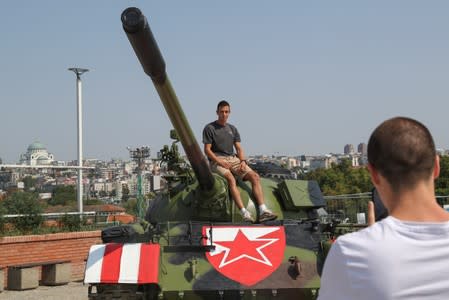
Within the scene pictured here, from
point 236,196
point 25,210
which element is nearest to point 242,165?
point 236,196

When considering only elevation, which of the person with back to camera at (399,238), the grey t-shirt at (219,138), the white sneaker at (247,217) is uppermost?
the grey t-shirt at (219,138)

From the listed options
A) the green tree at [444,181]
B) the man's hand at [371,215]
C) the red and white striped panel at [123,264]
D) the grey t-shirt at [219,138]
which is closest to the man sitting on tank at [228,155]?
the grey t-shirt at [219,138]

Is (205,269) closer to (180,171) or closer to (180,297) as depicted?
(180,297)

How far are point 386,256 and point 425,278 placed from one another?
15 cm

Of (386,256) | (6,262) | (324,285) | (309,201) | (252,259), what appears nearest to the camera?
(386,256)

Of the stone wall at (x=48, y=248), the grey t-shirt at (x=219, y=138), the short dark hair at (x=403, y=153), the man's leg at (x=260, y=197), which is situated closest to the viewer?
the short dark hair at (x=403, y=153)

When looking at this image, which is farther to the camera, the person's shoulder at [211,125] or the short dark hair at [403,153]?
the person's shoulder at [211,125]

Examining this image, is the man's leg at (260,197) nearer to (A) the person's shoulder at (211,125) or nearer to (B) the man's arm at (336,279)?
(A) the person's shoulder at (211,125)

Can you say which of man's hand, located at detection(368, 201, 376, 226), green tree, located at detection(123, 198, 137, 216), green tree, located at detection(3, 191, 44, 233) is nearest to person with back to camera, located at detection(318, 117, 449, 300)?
man's hand, located at detection(368, 201, 376, 226)

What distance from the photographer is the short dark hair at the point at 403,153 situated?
230 centimetres

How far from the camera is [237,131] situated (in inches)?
410

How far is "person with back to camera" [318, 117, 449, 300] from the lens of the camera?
215cm

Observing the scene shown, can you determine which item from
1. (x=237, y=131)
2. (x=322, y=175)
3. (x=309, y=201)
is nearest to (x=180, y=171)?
(x=237, y=131)

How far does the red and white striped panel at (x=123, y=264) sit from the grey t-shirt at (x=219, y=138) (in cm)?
239
